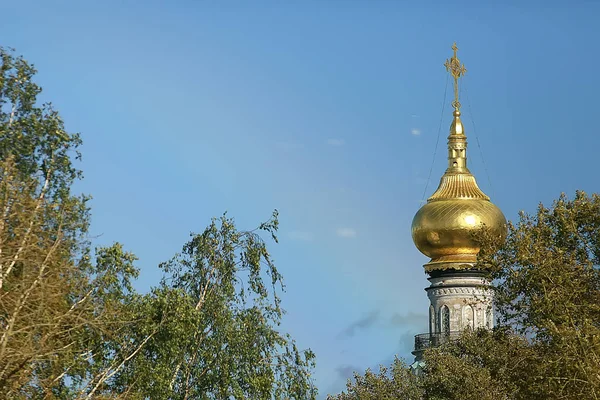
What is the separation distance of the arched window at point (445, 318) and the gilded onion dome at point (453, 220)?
1875 mm

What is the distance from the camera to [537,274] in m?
29.0

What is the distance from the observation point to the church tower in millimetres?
69625

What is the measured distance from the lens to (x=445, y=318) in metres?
69.9

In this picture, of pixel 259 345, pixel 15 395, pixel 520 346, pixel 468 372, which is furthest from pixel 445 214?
pixel 15 395

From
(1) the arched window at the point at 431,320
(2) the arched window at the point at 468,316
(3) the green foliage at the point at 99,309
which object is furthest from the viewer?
(1) the arched window at the point at 431,320

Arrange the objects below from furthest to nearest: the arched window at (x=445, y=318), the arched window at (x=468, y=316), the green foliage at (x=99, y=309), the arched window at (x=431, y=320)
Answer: the arched window at (x=431, y=320)
the arched window at (x=445, y=318)
the arched window at (x=468, y=316)
the green foliage at (x=99, y=309)

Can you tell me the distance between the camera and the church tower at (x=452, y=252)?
6962cm

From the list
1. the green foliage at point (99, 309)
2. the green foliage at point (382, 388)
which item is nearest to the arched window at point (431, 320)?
the green foliage at point (382, 388)

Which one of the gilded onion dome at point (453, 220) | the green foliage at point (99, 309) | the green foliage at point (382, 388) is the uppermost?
the gilded onion dome at point (453, 220)

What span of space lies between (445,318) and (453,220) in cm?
445

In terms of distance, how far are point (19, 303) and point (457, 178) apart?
5309 cm

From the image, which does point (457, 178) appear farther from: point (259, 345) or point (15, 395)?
point (15, 395)

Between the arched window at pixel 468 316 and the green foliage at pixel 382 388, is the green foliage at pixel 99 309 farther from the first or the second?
the arched window at pixel 468 316

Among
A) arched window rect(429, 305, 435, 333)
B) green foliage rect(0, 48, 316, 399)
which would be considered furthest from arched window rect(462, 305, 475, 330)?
green foliage rect(0, 48, 316, 399)
